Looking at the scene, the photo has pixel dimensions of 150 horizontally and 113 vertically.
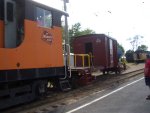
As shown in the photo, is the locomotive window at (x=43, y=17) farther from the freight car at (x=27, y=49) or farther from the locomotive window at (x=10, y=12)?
the locomotive window at (x=10, y=12)

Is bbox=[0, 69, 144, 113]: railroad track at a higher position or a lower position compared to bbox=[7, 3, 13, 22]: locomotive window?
lower

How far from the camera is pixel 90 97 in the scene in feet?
54.4

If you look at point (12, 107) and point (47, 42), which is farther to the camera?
point (47, 42)

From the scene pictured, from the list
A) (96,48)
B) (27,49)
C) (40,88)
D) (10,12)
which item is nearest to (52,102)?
(40,88)

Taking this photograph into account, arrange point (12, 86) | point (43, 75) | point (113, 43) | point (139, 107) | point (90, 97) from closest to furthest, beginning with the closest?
point (139, 107) → point (12, 86) → point (43, 75) → point (90, 97) → point (113, 43)

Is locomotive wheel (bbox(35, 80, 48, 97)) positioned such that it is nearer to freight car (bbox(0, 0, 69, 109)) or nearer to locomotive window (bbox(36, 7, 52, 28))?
freight car (bbox(0, 0, 69, 109))

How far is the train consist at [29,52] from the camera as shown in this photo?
13141 mm

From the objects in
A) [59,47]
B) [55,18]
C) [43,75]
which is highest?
[55,18]

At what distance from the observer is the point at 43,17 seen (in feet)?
51.2

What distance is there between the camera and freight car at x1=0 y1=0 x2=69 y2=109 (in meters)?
13.1

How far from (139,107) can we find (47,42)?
4.66m

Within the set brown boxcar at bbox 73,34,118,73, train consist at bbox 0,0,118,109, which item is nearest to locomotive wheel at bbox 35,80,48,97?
train consist at bbox 0,0,118,109

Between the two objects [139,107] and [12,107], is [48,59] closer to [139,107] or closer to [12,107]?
[12,107]

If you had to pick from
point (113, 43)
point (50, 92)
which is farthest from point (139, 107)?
point (113, 43)
